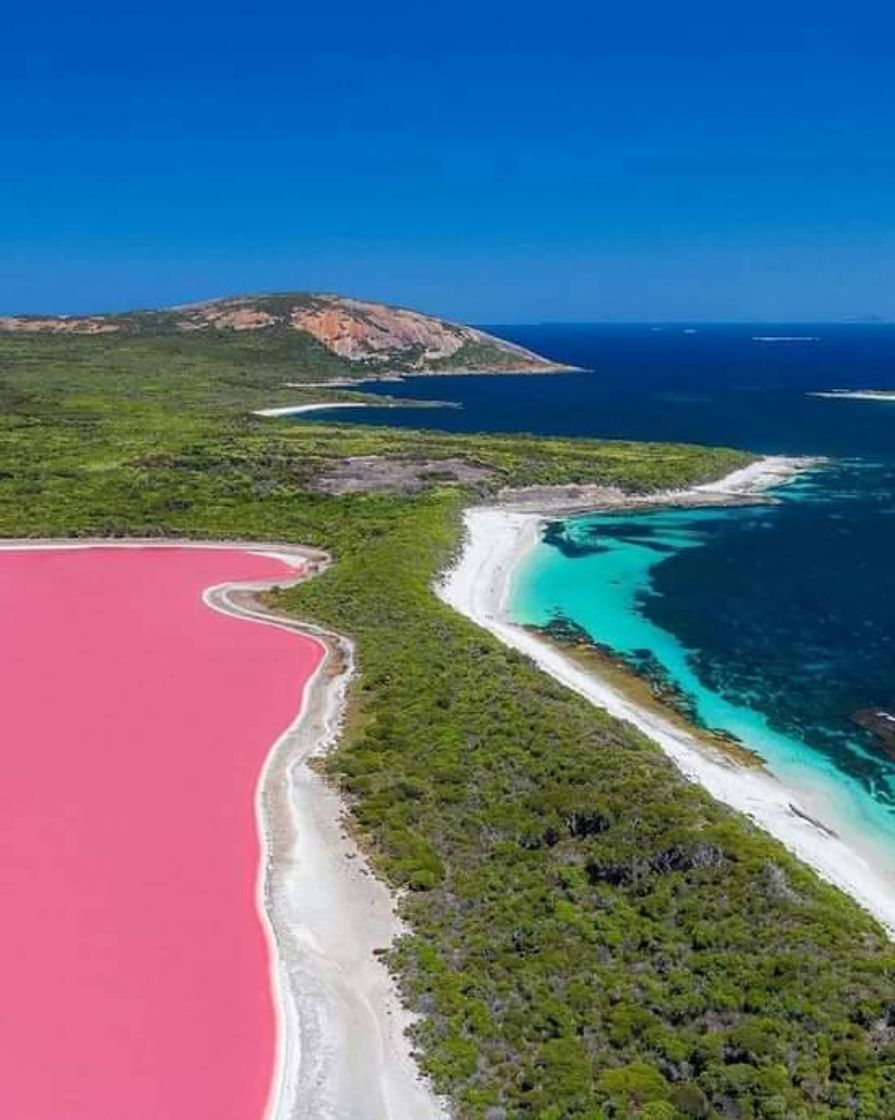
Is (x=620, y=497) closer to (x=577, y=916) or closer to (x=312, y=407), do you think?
(x=577, y=916)

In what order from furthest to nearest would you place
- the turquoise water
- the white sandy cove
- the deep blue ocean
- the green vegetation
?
the deep blue ocean < the turquoise water < the white sandy cove < the green vegetation

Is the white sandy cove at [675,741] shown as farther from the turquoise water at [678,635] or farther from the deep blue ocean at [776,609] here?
the deep blue ocean at [776,609]

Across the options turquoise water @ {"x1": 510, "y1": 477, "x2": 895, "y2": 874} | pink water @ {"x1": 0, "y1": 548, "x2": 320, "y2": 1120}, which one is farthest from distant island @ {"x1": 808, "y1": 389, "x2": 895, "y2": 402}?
pink water @ {"x1": 0, "y1": 548, "x2": 320, "y2": 1120}

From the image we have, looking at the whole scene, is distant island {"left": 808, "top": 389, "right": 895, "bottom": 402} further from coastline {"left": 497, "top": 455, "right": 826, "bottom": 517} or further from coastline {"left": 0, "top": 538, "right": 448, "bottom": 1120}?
coastline {"left": 0, "top": 538, "right": 448, "bottom": 1120}

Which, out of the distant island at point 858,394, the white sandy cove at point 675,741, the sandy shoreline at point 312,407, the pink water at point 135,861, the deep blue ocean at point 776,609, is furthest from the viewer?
the distant island at point 858,394

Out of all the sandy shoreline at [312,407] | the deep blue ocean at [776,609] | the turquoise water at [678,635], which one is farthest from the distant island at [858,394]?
the turquoise water at [678,635]

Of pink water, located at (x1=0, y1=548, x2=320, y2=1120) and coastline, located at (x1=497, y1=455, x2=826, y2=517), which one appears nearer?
pink water, located at (x1=0, y1=548, x2=320, y2=1120)
